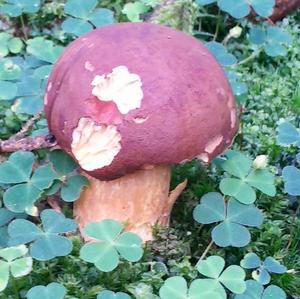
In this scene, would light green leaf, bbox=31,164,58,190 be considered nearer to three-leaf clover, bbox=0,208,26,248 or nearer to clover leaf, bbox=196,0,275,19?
three-leaf clover, bbox=0,208,26,248

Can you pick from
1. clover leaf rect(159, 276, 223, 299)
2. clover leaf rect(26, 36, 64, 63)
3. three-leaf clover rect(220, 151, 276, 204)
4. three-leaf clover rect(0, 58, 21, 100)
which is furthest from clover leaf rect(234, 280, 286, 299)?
clover leaf rect(26, 36, 64, 63)

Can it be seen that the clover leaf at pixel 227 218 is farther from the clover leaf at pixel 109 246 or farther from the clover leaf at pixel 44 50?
the clover leaf at pixel 44 50

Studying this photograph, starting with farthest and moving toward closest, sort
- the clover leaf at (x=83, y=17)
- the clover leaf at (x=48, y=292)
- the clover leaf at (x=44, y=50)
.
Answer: the clover leaf at (x=83, y=17) → the clover leaf at (x=44, y=50) → the clover leaf at (x=48, y=292)

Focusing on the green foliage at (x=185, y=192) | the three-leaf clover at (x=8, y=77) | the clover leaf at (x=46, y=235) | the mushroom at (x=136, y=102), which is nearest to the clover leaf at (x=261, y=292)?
the green foliage at (x=185, y=192)

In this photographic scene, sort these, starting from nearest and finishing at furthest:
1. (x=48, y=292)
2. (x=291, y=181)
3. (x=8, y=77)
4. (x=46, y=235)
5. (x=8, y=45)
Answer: (x=48, y=292) < (x=46, y=235) < (x=291, y=181) < (x=8, y=77) < (x=8, y=45)

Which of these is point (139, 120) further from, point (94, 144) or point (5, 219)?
point (5, 219)

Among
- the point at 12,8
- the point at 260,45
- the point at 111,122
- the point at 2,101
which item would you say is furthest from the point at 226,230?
the point at 12,8

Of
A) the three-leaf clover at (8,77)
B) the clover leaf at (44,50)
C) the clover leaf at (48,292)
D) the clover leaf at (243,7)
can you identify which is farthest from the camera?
the clover leaf at (243,7)

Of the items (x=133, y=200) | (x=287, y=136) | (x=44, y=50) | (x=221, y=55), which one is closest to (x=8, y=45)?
(x=44, y=50)
